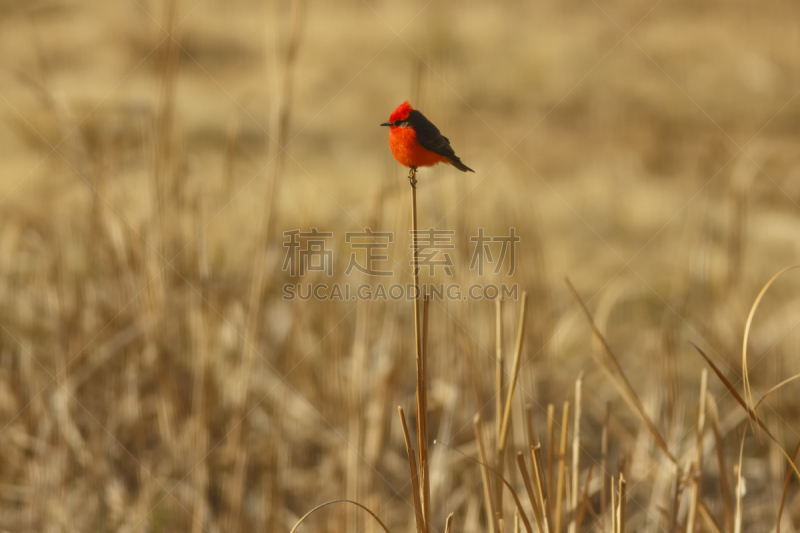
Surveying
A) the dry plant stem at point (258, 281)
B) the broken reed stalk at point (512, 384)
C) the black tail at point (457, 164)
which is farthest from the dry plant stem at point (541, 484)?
the dry plant stem at point (258, 281)

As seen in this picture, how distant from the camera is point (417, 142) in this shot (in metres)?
0.41

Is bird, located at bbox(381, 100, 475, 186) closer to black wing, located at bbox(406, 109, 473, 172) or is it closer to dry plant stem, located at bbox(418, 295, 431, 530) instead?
black wing, located at bbox(406, 109, 473, 172)

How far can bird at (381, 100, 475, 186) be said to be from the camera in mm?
408

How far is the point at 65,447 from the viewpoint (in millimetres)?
1206

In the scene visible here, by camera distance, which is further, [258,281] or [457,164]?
[258,281]

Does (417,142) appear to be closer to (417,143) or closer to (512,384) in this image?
(417,143)

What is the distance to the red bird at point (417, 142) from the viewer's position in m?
0.41

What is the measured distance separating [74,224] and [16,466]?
1.98 feet

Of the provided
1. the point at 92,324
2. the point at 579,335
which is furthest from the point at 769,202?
the point at 92,324

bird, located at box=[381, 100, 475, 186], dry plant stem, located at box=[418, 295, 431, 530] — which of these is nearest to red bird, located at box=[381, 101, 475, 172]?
bird, located at box=[381, 100, 475, 186]

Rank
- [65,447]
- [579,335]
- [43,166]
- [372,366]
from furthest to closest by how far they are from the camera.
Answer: [579,335]
[43,166]
[372,366]
[65,447]

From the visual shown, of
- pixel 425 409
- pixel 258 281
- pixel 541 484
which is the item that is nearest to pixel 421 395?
pixel 425 409

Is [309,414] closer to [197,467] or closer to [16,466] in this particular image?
[197,467]

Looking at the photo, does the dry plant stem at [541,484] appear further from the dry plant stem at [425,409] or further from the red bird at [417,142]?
the red bird at [417,142]
